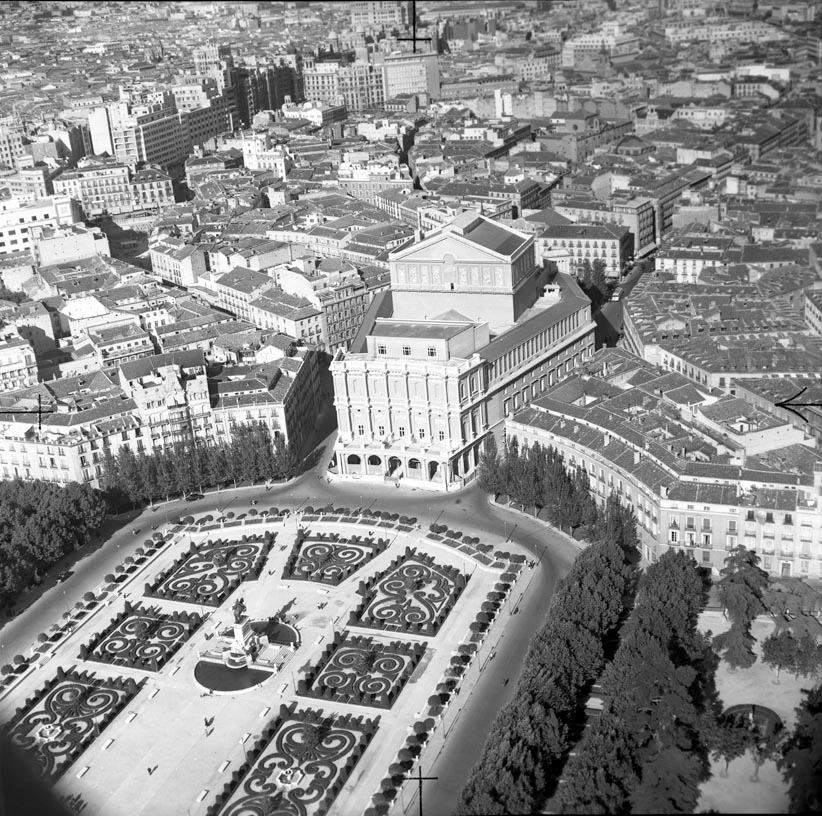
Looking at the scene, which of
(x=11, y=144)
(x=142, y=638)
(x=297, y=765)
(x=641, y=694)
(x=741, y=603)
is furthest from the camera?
(x=11, y=144)

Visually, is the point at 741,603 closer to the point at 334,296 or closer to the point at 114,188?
the point at 334,296

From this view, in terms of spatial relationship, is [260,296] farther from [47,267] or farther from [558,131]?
[558,131]

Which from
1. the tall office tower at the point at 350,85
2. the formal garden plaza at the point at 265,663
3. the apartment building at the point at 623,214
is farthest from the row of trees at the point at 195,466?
the tall office tower at the point at 350,85

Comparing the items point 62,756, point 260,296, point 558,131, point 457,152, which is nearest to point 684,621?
point 62,756

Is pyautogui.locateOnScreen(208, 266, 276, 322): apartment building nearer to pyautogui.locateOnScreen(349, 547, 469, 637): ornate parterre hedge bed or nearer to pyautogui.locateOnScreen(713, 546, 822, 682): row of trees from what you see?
pyautogui.locateOnScreen(349, 547, 469, 637): ornate parterre hedge bed

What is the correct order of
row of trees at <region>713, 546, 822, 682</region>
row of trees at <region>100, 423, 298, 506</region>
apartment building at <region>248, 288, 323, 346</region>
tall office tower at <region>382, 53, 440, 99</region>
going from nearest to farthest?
row of trees at <region>713, 546, 822, 682</region> < row of trees at <region>100, 423, 298, 506</region> < apartment building at <region>248, 288, 323, 346</region> < tall office tower at <region>382, 53, 440, 99</region>

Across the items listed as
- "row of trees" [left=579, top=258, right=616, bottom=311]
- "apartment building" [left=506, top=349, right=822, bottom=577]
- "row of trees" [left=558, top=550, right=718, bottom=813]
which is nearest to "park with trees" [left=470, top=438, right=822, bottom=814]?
"row of trees" [left=558, top=550, right=718, bottom=813]

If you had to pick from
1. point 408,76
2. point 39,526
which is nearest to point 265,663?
point 39,526
